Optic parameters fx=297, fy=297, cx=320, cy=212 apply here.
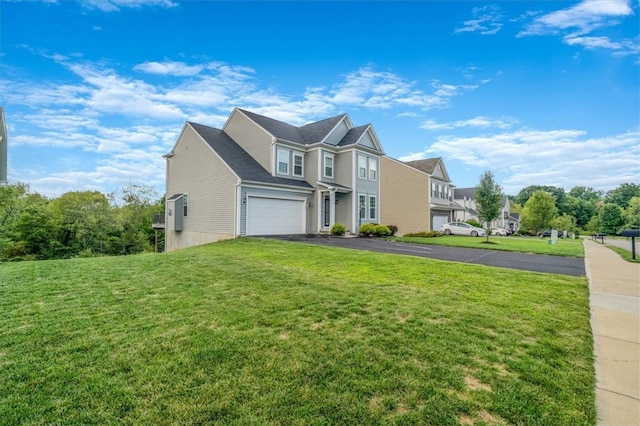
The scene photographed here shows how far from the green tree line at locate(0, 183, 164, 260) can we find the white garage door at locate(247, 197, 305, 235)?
74.8 ft

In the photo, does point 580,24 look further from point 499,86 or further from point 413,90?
point 413,90

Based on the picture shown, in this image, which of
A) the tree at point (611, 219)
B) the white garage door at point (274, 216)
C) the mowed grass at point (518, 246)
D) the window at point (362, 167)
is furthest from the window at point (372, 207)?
the tree at point (611, 219)

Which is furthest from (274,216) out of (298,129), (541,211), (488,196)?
(541,211)

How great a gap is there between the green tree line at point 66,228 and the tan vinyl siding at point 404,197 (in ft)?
90.8

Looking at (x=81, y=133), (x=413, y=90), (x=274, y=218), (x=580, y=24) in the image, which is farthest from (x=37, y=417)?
(x=81, y=133)

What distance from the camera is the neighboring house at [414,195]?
26953 millimetres

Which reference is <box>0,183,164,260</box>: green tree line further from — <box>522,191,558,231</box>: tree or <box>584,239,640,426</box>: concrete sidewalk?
<box>522,191,558,231</box>: tree

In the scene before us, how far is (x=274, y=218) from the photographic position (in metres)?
17.5

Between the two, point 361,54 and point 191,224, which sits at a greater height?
point 361,54

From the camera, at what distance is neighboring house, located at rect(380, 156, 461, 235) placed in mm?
26953

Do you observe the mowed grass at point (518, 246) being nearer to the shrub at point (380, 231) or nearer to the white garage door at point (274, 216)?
the shrub at point (380, 231)

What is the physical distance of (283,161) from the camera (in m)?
19.1

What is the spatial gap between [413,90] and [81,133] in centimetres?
2388

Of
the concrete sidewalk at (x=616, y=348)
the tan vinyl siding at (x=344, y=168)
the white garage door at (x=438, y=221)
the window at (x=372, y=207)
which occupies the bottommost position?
the concrete sidewalk at (x=616, y=348)
